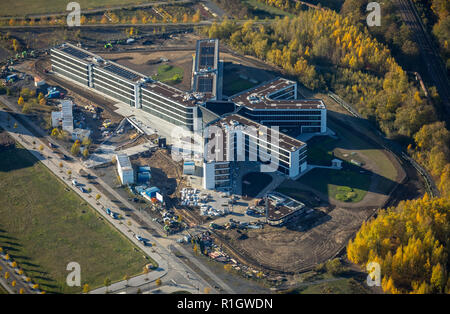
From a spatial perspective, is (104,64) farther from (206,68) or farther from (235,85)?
(235,85)

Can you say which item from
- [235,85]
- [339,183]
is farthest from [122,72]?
[339,183]

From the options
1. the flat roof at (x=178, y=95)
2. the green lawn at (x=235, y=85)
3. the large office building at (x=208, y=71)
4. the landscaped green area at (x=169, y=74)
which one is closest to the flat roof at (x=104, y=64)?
the flat roof at (x=178, y=95)

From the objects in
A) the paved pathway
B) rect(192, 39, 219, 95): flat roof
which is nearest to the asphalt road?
rect(192, 39, 219, 95): flat roof

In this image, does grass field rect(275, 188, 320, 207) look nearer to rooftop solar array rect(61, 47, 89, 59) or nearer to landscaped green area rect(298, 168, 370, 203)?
landscaped green area rect(298, 168, 370, 203)

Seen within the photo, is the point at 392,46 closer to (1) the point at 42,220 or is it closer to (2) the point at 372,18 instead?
(2) the point at 372,18

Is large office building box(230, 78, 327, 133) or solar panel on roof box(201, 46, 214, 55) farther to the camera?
solar panel on roof box(201, 46, 214, 55)

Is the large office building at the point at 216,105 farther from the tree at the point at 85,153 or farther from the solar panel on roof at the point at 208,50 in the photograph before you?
the tree at the point at 85,153
